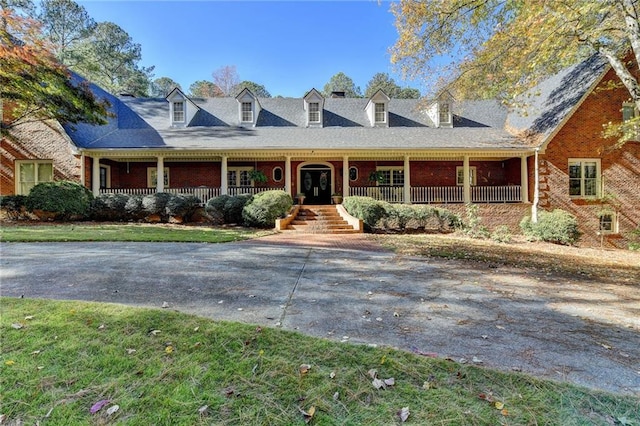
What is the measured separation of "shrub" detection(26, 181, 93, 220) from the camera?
13461 millimetres

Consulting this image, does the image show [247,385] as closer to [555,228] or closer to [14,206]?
[555,228]

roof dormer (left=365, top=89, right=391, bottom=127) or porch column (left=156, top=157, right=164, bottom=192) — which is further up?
roof dormer (left=365, top=89, right=391, bottom=127)

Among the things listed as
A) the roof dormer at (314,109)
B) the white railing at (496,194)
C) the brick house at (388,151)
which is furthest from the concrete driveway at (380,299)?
the roof dormer at (314,109)

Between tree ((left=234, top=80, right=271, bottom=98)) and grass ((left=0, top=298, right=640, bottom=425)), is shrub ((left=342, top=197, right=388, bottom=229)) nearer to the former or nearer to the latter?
grass ((left=0, top=298, right=640, bottom=425))

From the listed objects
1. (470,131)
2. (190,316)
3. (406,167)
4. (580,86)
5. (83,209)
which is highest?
(580,86)

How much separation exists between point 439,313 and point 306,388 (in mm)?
2235

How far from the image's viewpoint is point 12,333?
2863 mm

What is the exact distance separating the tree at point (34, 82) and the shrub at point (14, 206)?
308 cm

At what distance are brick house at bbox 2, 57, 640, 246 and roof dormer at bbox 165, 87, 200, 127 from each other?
0.06 meters

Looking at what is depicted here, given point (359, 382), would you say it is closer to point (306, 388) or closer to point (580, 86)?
point (306, 388)

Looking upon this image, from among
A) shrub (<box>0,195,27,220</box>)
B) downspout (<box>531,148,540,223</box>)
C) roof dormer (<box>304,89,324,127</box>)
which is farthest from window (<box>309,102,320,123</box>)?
shrub (<box>0,195,27,220</box>)

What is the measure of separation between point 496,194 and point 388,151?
6.23 m

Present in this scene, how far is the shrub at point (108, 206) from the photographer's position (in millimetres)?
14547

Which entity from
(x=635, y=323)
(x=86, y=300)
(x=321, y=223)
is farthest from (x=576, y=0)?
(x=86, y=300)
